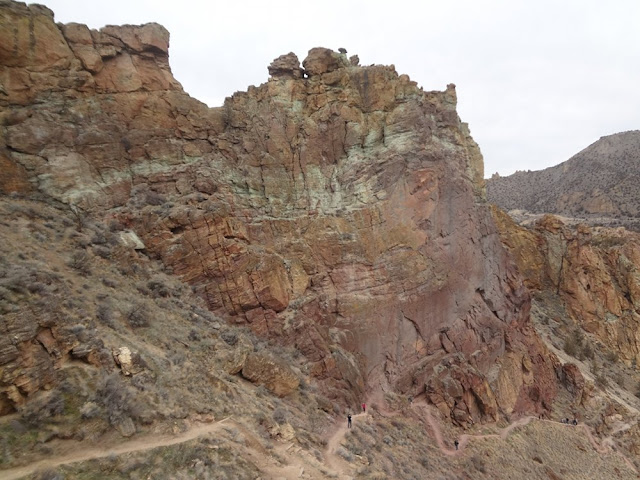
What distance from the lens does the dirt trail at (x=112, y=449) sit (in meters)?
9.00

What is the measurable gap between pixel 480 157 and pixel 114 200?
28.3m

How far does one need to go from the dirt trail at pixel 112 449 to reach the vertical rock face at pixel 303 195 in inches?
365

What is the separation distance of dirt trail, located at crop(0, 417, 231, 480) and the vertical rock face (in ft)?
30.4

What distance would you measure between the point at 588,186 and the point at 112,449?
112 m

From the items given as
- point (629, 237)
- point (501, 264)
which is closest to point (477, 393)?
point (501, 264)

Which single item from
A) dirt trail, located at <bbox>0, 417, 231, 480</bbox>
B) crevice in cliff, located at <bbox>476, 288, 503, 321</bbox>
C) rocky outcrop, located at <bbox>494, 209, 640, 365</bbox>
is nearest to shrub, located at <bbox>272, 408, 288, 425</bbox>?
dirt trail, located at <bbox>0, 417, 231, 480</bbox>

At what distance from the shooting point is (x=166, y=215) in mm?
21297

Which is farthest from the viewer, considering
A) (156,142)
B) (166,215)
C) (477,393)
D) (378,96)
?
(378,96)

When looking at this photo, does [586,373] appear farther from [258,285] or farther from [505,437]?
[258,285]

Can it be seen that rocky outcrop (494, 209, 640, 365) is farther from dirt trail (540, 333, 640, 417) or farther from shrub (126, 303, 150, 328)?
shrub (126, 303, 150, 328)

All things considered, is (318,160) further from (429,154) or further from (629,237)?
(629,237)

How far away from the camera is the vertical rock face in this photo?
21.1 metres

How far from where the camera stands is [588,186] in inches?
3711

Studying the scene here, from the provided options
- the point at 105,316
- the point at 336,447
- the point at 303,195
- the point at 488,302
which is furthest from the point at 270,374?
the point at 488,302
